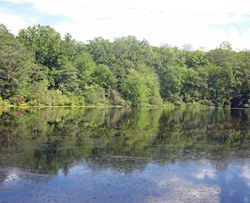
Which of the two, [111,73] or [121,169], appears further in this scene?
[111,73]

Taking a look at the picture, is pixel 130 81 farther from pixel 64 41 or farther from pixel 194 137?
→ pixel 194 137

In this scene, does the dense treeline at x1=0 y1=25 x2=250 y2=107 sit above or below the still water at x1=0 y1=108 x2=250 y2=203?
above

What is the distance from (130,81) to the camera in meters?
75.9

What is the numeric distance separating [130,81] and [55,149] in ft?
203

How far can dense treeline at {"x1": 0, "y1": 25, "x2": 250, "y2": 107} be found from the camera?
186 ft

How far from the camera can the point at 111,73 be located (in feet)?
248

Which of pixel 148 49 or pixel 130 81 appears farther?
pixel 148 49

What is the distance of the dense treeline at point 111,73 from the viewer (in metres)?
56.7

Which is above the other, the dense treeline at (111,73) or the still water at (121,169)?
the dense treeline at (111,73)

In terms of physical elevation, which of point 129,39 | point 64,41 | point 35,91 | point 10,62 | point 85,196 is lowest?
point 85,196

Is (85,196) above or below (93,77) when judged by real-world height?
below

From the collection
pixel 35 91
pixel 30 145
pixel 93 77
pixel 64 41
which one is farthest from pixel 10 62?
pixel 30 145

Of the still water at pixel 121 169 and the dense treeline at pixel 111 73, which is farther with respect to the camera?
the dense treeline at pixel 111 73

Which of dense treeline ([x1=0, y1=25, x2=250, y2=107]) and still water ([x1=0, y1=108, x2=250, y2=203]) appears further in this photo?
dense treeline ([x1=0, y1=25, x2=250, y2=107])
